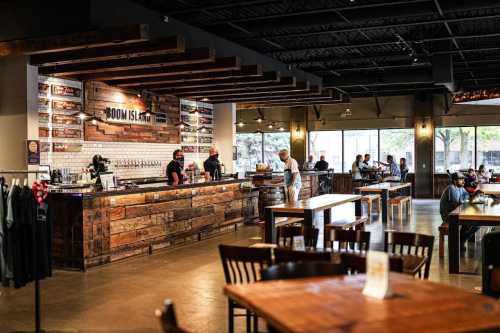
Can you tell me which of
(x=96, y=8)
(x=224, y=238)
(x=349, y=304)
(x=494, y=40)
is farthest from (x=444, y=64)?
(x=349, y=304)

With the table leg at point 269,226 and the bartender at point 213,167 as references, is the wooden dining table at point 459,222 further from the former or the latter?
the bartender at point 213,167

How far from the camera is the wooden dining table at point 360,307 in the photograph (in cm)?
237

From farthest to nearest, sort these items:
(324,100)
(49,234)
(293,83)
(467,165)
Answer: (467,165)
(324,100)
(293,83)
(49,234)

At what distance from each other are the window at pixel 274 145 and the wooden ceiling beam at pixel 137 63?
12.8 meters

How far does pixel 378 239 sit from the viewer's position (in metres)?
9.44

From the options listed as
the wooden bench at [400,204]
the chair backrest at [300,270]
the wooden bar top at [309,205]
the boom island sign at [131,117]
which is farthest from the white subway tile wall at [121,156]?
the chair backrest at [300,270]

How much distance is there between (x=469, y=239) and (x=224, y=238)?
4.32 meters

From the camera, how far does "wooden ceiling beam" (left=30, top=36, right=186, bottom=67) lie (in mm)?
7195

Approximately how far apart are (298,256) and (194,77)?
6.95m

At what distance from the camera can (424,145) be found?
1892 centimetres

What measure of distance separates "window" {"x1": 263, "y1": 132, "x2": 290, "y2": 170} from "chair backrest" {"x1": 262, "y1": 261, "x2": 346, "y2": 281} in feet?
59.4

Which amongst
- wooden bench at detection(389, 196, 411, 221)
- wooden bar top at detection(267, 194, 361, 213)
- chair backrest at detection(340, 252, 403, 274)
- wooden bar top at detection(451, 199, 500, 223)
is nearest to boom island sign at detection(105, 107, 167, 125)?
wooden bar top at detection(267, 194, 361, 213)

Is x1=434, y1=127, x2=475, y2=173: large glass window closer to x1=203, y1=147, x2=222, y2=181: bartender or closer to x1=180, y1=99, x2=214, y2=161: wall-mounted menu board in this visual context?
x1=180, y1=99, x2=214, y2=161: wall-mounted menu board

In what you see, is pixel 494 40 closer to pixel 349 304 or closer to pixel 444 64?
pixel 444 64
